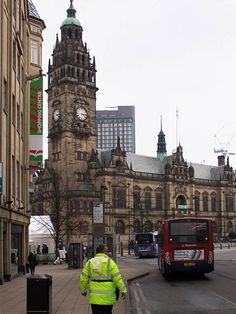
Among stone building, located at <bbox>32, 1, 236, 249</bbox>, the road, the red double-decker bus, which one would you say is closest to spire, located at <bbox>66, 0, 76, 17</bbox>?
stone building, located at <bbox>32, 1, 236, 249</bbox>

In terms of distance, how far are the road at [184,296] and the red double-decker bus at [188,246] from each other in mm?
770

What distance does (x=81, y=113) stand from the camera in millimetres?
100750

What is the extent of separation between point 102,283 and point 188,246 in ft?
54.4

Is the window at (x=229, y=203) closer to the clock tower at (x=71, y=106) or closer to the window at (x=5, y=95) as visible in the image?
the clock tower at (x=71, y=106)

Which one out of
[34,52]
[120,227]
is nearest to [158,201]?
[120,227]

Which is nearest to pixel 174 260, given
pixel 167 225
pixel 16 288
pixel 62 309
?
pixel 167 225

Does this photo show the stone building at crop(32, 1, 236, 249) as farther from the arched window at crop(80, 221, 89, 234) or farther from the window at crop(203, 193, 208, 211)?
the window at crop(203, 193, 208, 211)

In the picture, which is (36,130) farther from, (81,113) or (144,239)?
(81,113)

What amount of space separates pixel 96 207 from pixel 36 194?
226 ft

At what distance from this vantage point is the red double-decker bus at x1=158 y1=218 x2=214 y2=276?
83.7 ft

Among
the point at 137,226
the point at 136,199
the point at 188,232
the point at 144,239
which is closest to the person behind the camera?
the point at 188,232

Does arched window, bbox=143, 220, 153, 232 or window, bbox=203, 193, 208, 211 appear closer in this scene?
arched window, bbox=143, 220, 153, 232

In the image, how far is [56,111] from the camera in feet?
332

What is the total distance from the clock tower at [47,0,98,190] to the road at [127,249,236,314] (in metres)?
71.4
